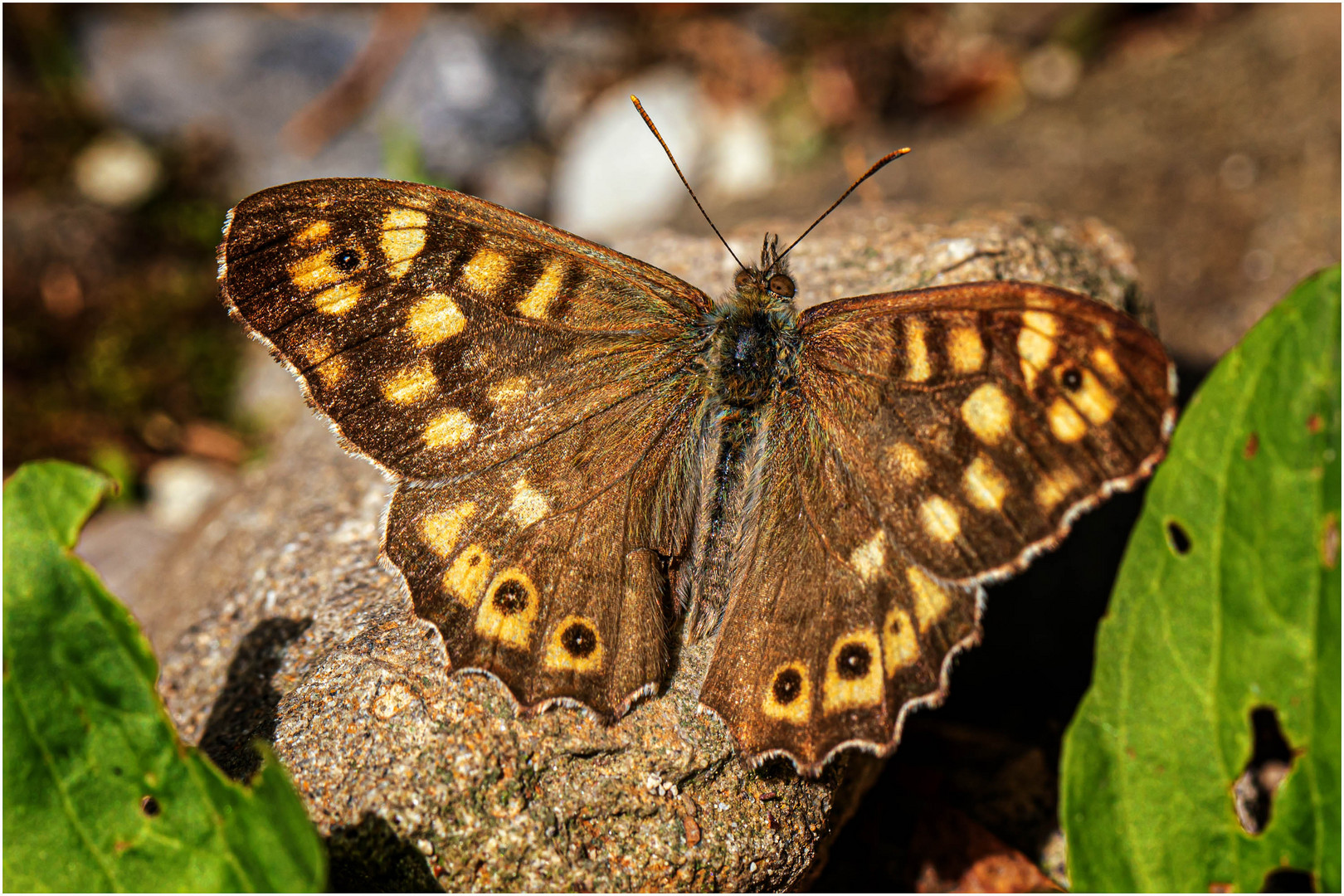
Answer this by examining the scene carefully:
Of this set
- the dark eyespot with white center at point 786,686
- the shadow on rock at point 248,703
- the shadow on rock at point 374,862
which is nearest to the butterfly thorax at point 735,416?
the dark eyespot with white center at point 786,686

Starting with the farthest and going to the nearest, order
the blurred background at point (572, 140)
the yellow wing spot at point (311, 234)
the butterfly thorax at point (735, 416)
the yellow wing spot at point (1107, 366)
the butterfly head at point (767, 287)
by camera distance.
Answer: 1. the blurred background at point (572, 140)
2. the butterfly head at point (767, 287)
3. the butterfly thorax at point (735, 416)
4. the yellow wing spot at point (311, 234)
5. the yellow wing spot at point (1107, 366)

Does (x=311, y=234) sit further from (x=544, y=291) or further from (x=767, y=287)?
(x=767, y=287)

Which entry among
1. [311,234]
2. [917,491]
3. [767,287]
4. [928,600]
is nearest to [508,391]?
[311,234]

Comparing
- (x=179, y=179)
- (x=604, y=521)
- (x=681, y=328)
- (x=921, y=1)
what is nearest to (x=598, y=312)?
(x=681, y=328)

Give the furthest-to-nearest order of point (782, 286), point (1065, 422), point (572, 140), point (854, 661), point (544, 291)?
1. point (572, 140)
2. point (782, 286)
3. point (544, 291)
4. point (854, 661)
5. point (1065, 422)

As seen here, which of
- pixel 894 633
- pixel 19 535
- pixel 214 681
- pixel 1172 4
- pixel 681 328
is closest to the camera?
pixel 19 535

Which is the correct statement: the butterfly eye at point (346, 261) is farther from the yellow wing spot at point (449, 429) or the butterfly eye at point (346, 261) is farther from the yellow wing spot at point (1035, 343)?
the yellow wing spot at point (1035, 343)

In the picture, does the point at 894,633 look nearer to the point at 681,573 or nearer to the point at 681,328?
the point at 681,573
